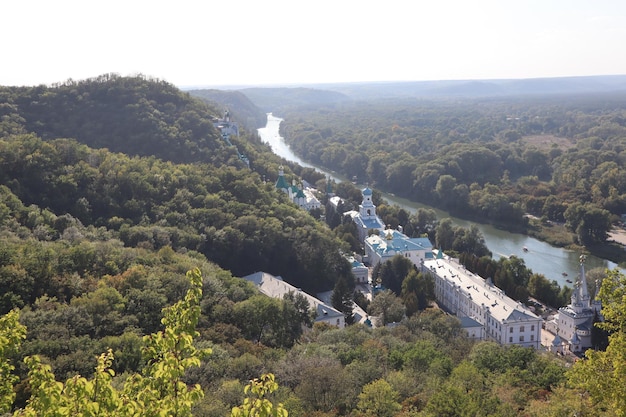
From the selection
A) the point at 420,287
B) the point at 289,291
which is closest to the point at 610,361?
the point at 289,291

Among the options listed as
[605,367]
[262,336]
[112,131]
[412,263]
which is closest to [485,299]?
[412,263]

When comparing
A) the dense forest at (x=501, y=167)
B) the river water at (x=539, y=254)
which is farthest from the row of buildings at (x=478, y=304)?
the dense forest at (x=501, y=167)

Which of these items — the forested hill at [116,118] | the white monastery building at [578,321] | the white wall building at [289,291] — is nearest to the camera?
the white monastery building at [578,321]

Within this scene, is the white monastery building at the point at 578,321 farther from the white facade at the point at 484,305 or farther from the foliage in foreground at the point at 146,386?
the foliage in foreground at the point at 146,386

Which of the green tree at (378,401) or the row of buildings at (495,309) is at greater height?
the green tree at (378,401)

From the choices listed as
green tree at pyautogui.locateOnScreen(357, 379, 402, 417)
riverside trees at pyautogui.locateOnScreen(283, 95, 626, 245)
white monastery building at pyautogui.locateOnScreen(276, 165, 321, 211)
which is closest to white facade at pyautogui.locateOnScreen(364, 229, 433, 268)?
white monastery building at pyautogui.locateOnScreen(276, 165, 321, 211)
